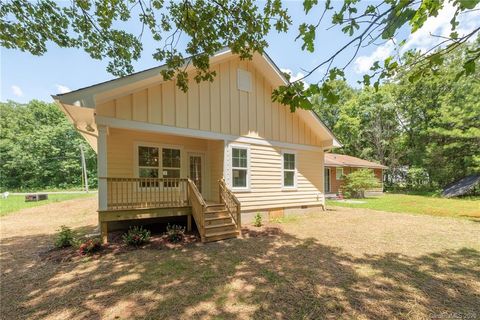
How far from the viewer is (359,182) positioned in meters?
18.0

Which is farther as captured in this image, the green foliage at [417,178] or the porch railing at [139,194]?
the green foliage at [417,178]

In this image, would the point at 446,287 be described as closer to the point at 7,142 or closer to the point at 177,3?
the point at 177,3

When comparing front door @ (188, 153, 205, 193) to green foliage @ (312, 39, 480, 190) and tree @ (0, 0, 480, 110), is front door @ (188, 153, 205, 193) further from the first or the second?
green foliage @ (312, 39, 480, 190)

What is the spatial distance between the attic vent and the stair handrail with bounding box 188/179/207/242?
13.8 ft

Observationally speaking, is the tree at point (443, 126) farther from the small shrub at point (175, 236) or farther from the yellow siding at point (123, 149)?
the small shrub at point (175, 236)

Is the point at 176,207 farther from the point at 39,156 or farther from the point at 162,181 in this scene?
the point at 39,156

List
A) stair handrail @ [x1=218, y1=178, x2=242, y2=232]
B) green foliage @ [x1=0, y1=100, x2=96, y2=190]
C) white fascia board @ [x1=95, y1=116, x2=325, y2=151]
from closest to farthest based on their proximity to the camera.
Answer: white fascia board @ [x1=95, y1=116, x2=325, y2=151], stair handrail @ [x1=218, y1=178, x2=242, y2=232], green foliage @ [x1=0, y1=100, x2=96, y2=190]

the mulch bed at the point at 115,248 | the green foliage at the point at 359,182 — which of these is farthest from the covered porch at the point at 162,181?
the green foliage at the point at 359,182

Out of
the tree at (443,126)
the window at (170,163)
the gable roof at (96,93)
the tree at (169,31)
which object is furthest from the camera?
the tree at (443,126)

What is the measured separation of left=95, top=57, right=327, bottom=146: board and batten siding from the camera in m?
6.74

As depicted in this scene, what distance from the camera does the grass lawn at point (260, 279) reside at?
10.6 feet

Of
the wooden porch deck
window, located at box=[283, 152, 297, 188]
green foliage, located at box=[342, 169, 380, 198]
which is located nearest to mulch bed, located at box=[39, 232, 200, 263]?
the wooden porch deck

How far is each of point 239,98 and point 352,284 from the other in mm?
6885

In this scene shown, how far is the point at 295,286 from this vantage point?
3.88 m
